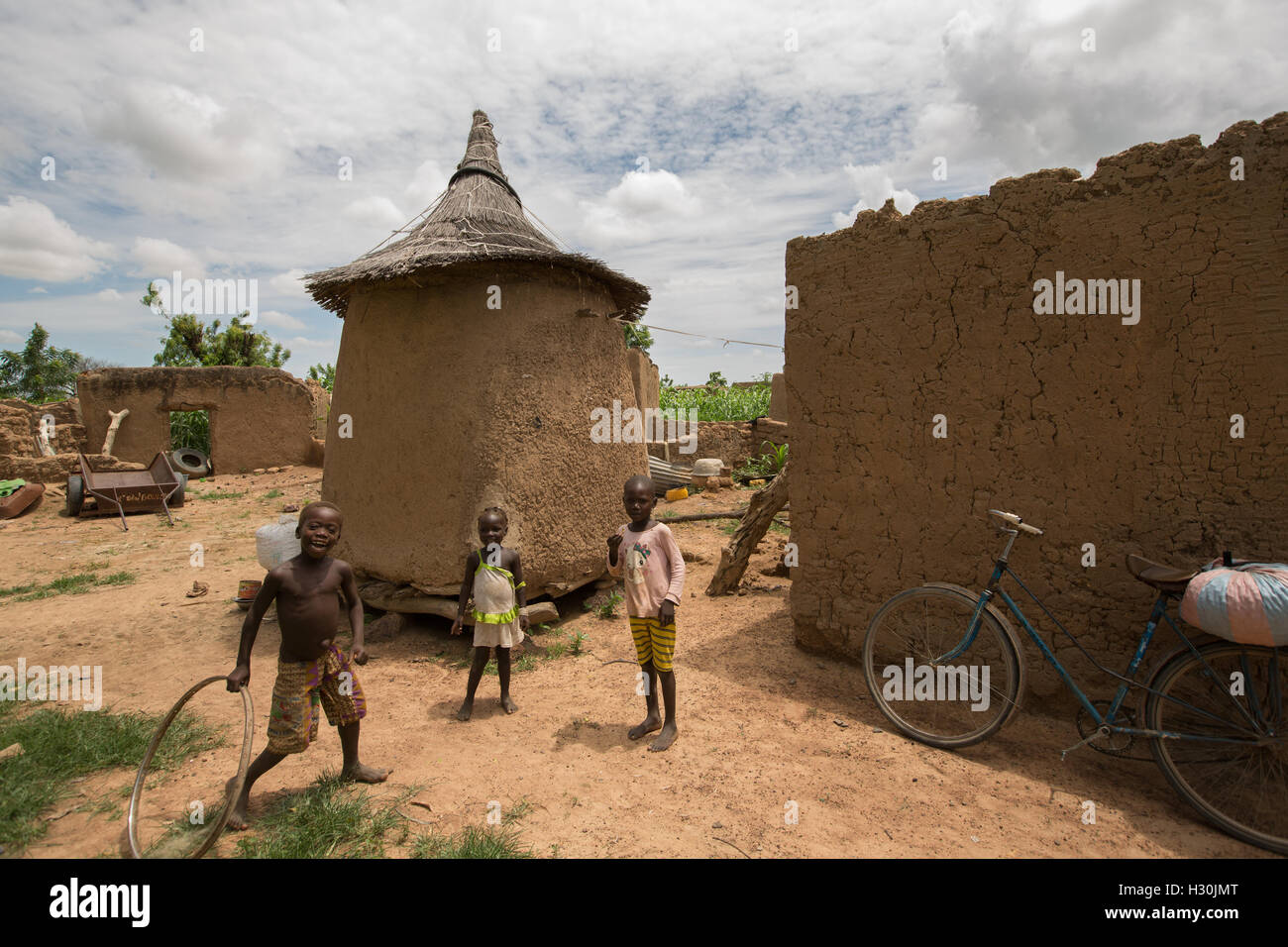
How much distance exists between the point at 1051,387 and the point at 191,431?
18.4 m

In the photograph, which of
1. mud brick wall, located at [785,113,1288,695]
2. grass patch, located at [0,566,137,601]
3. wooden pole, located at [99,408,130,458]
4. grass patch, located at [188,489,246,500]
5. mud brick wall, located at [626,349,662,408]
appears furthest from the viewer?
wooden pole, located at [99,408,130,458]

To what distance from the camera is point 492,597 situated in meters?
3.63

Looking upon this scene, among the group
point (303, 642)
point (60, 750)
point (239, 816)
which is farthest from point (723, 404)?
point (239, 816)

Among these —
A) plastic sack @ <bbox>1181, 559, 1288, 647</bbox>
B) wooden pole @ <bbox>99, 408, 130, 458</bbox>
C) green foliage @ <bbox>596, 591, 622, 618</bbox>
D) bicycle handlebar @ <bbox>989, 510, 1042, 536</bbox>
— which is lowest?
green foliage @ <bbox>596, 591, 622, 618</bbox>

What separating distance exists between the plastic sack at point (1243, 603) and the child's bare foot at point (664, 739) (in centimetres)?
221

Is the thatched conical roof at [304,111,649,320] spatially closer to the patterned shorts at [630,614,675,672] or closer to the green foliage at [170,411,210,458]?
the patterned shorts at [630,614,675,672]

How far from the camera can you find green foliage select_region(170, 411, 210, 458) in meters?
15.7

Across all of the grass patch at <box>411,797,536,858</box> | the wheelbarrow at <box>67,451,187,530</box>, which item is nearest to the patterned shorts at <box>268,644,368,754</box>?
the grass patch at <box>411,797,536,858</box>

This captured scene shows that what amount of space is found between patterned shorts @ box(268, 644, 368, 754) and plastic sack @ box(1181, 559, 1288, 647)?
336 centimetres

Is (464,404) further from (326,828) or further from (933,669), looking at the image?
(933,669)

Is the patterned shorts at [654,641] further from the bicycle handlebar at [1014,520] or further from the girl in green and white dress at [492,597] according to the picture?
the bicycle handlebar at [1014,520]

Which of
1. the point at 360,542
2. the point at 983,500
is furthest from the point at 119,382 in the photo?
the point at 983,500
